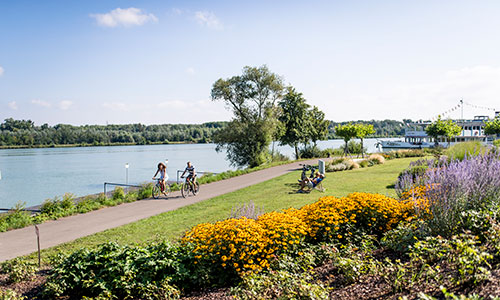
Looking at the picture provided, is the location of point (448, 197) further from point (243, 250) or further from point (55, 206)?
point (55, 206)

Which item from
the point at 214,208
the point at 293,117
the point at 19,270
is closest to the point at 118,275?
the point at 19,270

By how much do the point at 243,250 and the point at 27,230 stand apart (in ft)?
27.8

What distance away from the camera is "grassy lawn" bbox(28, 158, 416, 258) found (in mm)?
8992

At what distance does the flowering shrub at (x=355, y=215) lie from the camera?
648 centimetres

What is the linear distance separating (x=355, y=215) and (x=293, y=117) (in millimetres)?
36034

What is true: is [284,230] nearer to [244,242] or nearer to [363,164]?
[244,242]

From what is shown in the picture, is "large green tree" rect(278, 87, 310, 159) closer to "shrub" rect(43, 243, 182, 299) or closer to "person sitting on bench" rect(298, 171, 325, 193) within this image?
"person sitting on bench" rect(298, 171, 325, 193)

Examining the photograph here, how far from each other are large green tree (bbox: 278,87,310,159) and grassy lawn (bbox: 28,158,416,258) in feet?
71.6

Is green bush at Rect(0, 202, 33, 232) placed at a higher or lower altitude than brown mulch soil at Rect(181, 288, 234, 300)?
lower

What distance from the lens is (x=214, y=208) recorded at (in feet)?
42.0

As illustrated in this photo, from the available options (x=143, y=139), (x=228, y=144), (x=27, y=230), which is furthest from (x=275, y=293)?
(x=143, y=139)

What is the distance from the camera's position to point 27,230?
10719mm

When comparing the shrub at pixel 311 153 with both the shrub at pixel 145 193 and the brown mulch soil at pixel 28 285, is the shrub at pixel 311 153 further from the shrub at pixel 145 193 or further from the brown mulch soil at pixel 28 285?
the brown mulch soil at pixel 28 285

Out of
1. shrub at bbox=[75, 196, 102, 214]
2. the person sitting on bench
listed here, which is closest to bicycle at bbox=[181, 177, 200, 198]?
shrub at bbox=[75, 196, 102, 214]
